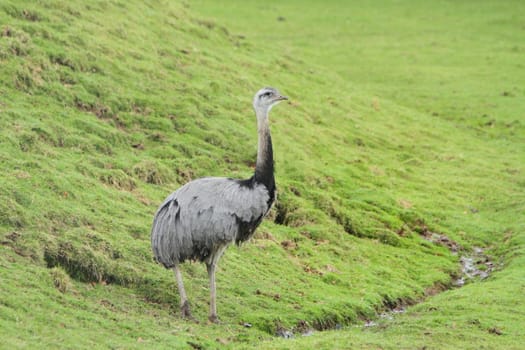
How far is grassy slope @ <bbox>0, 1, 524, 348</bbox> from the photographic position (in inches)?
722

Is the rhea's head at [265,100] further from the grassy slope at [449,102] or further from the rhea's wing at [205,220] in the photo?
the grassy slope at [449,102]

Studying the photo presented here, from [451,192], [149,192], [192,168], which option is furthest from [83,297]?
[451,192]

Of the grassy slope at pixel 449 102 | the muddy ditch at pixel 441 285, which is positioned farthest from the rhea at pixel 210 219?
the grassy slope at pixel 449 102

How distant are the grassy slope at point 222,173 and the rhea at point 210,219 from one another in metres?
1.14

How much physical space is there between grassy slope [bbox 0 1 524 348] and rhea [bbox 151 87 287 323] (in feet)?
3.75

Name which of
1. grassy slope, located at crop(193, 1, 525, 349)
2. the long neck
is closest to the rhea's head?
the long neck

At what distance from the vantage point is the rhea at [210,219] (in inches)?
723

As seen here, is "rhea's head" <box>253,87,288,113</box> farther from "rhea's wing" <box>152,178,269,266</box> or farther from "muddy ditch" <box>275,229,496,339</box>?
"muddy ditch" <box>275,229,496,339</box>

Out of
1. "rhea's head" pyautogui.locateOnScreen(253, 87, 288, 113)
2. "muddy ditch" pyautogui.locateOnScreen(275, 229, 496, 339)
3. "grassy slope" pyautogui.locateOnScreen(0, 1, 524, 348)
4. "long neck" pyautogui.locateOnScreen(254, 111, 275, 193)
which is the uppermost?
"rhea's head" pyautogui.locateOnScreen(253, 87, 288, 113)

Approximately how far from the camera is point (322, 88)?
4538 cm

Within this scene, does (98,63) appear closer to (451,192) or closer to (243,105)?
(243,105)

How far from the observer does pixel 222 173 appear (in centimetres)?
2883

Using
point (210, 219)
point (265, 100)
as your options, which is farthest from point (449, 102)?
point (210, 219)

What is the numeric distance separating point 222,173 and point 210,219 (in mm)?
10517
